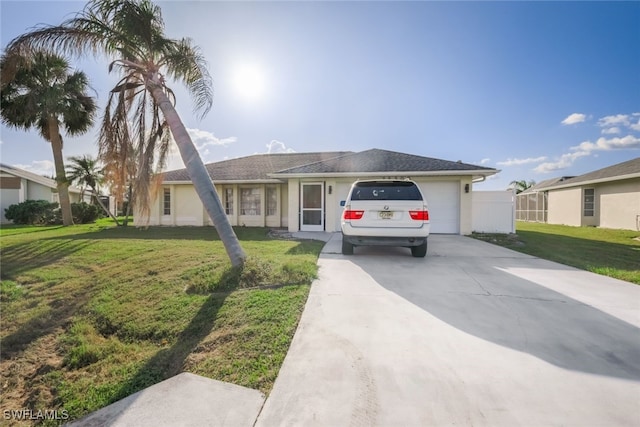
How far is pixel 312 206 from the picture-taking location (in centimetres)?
1227

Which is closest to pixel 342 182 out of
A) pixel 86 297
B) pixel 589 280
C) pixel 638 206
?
pixel 589 280

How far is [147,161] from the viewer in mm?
6422

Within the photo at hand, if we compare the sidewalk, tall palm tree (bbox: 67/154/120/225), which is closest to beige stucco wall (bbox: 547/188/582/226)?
the sidewalk

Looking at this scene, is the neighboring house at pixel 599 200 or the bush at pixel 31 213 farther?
the bush at pixel 31 213

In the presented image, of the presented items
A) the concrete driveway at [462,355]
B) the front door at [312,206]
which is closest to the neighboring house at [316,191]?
the front door at [312,206]

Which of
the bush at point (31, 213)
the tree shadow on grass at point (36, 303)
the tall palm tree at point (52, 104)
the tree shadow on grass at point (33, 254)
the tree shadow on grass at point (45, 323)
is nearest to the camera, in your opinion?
the tree shadow on grass at point (45, 323)

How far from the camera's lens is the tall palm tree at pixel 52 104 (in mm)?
13383

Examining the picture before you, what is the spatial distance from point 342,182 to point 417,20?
20.8ft

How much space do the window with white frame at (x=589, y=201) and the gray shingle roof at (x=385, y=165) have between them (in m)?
13.6

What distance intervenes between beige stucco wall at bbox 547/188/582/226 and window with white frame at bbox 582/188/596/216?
225 mm

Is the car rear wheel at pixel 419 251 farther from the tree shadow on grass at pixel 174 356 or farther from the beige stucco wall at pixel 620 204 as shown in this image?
the beige stucco wall at pixel 620 204

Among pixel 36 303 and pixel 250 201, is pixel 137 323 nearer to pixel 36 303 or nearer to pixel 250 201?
pixel 36 303

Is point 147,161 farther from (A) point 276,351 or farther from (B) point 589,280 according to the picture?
(B) point 589,280

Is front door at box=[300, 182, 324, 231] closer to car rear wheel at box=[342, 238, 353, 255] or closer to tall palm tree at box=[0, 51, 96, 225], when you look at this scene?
car rear wheel at box=[342, 238, 353, 255]
